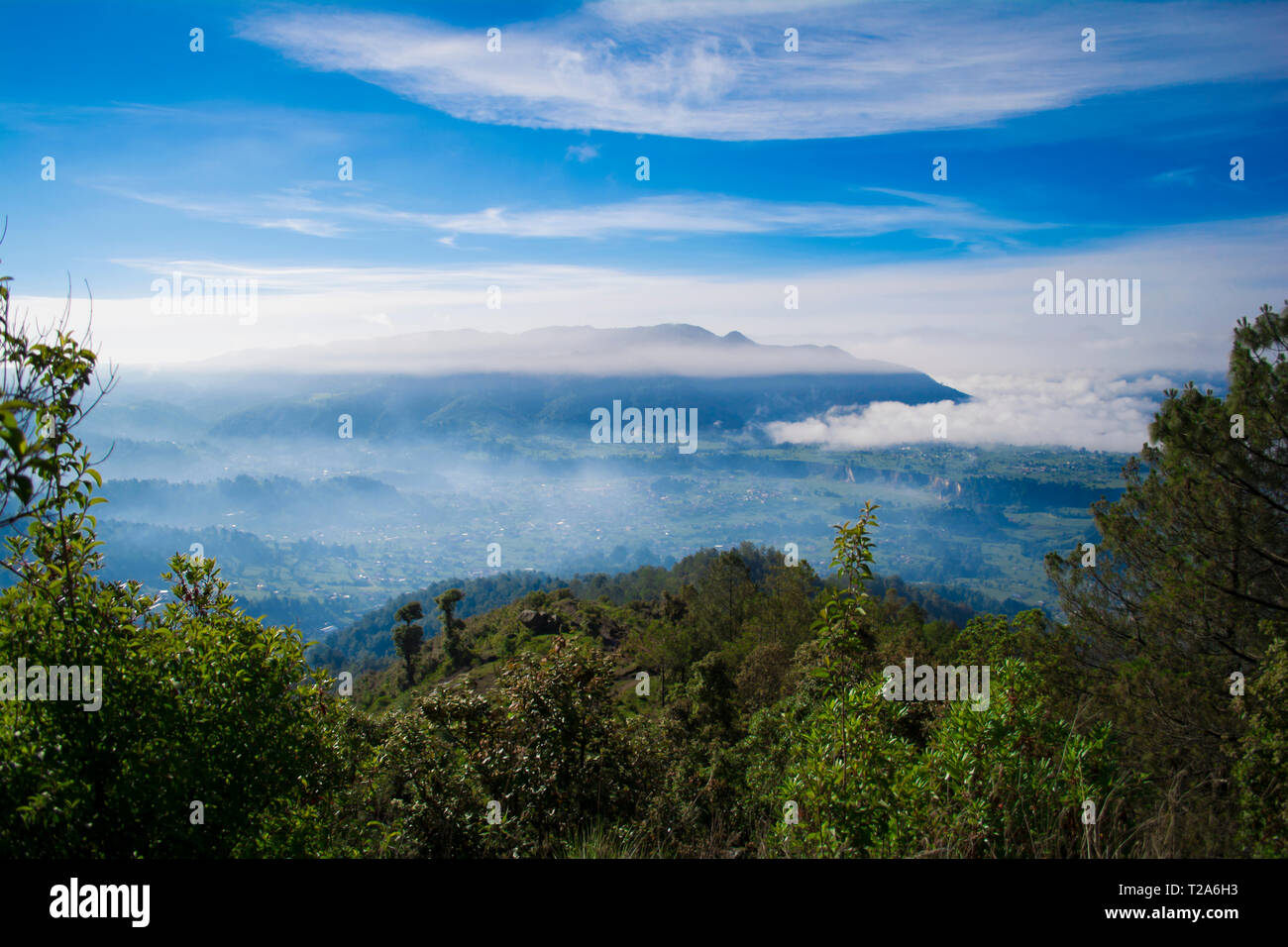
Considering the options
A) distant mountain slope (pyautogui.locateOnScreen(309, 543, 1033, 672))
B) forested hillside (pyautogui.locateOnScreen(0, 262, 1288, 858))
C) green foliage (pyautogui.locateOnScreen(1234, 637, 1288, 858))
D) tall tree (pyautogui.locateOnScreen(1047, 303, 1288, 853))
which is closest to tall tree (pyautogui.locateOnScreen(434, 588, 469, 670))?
distant mountain slope (pyautogui.locateOnScreen(309, 543, 1033, 672))

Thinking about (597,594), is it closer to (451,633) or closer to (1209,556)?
(451,633)

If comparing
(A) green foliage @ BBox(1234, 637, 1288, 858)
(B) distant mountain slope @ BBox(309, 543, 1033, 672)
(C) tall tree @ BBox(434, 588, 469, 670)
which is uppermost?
(A) green foliage @ BBox(1234, 637, 1288, 858)

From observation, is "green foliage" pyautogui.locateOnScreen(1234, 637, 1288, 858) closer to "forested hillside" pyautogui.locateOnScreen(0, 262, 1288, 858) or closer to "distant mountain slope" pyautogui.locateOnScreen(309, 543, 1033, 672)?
"forested hillside" pyautogui.locateOnScreen(0, 262, 1288, 858)

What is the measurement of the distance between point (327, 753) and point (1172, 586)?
18.4m

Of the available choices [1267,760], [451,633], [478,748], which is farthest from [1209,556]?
[451,633]

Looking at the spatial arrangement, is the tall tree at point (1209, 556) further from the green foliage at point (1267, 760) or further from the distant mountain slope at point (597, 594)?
the distant mountain slope at point (597, 594)

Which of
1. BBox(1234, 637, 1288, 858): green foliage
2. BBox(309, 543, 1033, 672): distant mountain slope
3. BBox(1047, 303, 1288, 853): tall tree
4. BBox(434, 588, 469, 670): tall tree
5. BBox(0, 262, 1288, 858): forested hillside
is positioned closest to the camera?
BBox(0, 262, 1288, 858): forested hillside

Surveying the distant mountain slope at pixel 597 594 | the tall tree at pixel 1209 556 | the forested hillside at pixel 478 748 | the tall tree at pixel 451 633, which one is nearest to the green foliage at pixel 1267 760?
the forested hillside at pixel 478 748

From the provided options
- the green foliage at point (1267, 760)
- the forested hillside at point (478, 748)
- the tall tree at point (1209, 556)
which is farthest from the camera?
the tall tree at point (1209, 556)

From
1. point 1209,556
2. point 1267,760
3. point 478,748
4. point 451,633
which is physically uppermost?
point 1209,556

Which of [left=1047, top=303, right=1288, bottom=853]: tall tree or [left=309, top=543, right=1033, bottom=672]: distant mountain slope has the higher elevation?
[left=1047, top=303, right=1288, bottom=853]: tall tree

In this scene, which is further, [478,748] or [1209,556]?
[1209,556]
